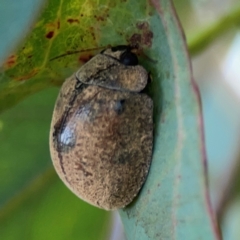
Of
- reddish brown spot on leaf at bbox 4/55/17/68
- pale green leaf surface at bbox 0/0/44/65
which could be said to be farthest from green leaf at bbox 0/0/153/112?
pale green leaf surface at bbox 0/0/44/65

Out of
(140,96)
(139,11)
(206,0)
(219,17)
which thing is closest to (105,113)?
(140,96)

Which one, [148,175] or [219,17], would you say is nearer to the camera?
[148,175]

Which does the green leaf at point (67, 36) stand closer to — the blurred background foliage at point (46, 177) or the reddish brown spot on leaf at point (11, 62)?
the reddish brown spot on leaf at point (11, 62)

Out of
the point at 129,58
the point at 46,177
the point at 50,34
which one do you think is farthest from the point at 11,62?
the point at 46,177

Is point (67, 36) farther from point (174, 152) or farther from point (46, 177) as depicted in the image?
point (46, 177)

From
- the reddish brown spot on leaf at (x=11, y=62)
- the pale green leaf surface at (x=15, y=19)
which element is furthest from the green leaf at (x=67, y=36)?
the pale green leaf surface at (x=15, y=19)

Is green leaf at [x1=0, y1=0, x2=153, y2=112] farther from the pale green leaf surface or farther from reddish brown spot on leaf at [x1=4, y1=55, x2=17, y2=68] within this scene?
the pale green leaf surface

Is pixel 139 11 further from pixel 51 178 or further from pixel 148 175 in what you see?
pixel 51 178
